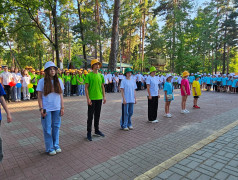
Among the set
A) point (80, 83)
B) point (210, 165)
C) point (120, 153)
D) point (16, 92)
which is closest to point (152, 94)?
point (120, 153)

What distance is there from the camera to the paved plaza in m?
3.15

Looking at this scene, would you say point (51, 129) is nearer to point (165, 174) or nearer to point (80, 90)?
point (165, 174)

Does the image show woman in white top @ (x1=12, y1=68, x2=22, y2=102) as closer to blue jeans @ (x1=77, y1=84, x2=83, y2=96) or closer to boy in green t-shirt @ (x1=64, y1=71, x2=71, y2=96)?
boy in green t-shirt @ (x1=64, y1=71, x2=71, y2=96)

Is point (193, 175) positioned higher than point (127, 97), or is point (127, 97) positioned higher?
point (127, 97)

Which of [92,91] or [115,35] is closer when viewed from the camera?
[92,91]

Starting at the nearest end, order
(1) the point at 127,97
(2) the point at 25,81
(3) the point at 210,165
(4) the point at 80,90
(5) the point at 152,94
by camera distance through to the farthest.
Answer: (3) the point at 210,165
(1) the point at 127,97
(5) the point at 152,94
(2) the point at 25,81
(4) the point at 80,90

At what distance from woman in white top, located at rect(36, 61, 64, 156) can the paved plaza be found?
0.36m

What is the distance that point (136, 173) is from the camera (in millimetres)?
3158

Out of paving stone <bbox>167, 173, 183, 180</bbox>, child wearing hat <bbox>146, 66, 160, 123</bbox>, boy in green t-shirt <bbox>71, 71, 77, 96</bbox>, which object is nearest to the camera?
paving stone <bbox>167, 173, 183, 180</bbox>

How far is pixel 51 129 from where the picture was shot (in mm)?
4078

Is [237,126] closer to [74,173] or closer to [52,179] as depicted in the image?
[74,173]

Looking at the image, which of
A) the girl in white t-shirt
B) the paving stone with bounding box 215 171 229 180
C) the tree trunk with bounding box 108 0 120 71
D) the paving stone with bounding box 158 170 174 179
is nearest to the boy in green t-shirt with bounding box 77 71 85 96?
the tree trunk with bounding box 108 0 120 71

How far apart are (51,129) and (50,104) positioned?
0.65 metres

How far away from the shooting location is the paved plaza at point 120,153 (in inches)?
124
